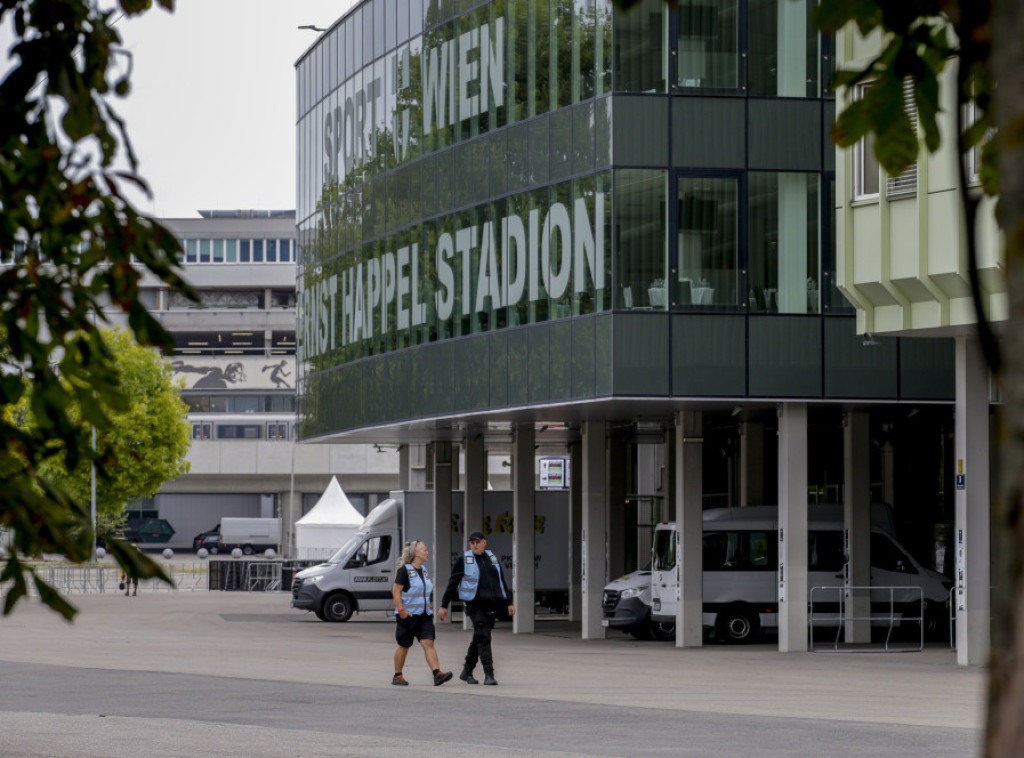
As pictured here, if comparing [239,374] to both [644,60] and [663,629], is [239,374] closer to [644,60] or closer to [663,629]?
[663,629]

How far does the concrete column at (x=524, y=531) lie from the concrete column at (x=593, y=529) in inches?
106

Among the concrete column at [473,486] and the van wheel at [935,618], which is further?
the concrete column at [473,486]

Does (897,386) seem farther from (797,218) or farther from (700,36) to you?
(700,36)

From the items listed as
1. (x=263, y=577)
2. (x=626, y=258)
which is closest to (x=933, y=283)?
(x=626, y=258)

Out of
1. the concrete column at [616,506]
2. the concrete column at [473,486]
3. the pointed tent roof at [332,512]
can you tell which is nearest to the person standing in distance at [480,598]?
the concrete column at [473,486]

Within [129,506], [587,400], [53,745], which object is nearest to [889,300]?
[587,400]

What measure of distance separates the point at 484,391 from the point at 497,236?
2.97 metres

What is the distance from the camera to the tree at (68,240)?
4.65 metres

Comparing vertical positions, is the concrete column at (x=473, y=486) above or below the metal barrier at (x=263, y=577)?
above

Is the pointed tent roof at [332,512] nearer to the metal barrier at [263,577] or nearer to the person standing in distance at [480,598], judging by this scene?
the metal barrier at [263,577]

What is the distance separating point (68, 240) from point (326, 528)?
196 feet

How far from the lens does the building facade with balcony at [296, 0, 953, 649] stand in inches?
1179

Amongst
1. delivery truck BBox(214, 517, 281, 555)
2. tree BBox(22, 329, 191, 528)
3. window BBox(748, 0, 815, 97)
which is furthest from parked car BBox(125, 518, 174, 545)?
window BBox(748, 0, 815, 97)

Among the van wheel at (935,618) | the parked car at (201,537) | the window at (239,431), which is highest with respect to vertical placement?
the window at (239,431)
